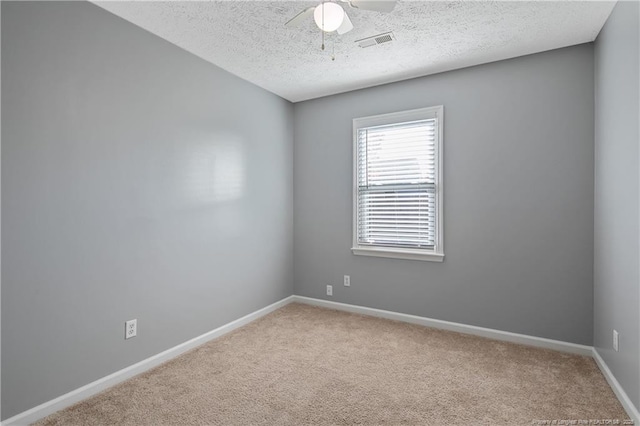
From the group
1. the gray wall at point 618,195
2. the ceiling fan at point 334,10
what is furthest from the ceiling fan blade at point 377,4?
the gray wall at point 618,195

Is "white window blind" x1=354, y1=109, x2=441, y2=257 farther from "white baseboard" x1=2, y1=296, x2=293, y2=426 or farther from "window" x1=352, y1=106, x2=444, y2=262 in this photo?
"white baseboard" x1=2, y1=296, x2=293, y2=426

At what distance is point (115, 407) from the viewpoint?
6.82 ft

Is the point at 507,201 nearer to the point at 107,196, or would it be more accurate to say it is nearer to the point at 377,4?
the point at 377,4

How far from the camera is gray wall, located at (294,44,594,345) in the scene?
9.23 feet

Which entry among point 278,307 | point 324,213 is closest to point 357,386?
point 278,307

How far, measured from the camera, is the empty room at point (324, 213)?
1985 millimetres

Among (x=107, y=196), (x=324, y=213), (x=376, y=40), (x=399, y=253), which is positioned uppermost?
(x=376, y=40)

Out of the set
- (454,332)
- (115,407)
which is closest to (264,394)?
(115,407)

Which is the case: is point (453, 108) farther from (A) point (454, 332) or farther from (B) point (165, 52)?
(B) point (165, 52)

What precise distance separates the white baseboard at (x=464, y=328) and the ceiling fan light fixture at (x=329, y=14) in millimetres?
Answer: 2904

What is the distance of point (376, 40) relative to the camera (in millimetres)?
2744

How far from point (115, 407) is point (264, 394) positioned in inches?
36.0

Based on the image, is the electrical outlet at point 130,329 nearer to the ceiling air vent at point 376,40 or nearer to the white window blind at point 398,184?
the white window blind at point 398,184

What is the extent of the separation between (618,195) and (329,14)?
2.18 metres
